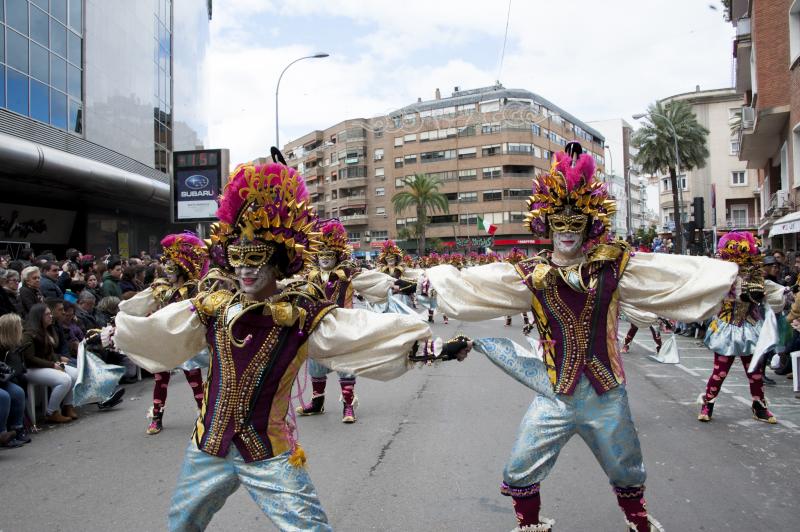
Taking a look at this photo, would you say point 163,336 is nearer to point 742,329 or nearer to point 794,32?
point 742,329

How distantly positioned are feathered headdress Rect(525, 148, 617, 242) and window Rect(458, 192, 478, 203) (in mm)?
65445

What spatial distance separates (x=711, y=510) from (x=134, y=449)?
5375 mm

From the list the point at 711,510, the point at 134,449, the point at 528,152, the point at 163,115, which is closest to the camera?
the point at 711,510

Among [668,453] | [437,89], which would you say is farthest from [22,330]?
[437,89]

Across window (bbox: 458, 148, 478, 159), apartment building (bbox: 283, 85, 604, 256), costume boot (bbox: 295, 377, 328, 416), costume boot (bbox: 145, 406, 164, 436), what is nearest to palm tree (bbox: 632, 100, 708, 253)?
apartment building (bbox: 283, 85, 604, 256)

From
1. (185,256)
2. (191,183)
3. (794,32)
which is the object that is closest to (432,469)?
(185,256)

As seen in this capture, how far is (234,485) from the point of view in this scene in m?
3.03

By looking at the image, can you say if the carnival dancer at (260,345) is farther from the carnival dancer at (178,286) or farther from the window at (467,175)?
the window at (467,175)

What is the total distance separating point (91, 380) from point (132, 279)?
19.0 feet

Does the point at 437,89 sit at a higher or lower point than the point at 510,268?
higher

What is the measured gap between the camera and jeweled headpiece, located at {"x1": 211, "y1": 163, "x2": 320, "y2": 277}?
3.16m

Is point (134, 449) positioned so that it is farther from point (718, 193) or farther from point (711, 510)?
point (718, 193)

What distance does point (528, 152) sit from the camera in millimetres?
67250

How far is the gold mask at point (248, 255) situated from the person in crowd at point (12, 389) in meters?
4.85
